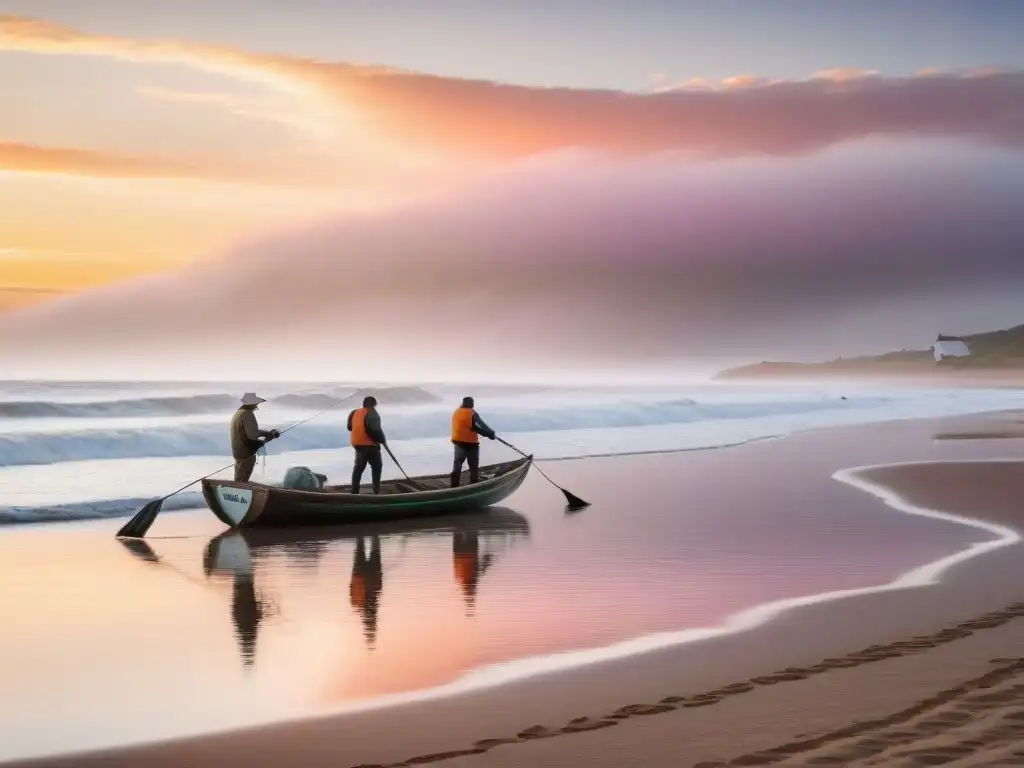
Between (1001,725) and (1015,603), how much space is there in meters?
4.36

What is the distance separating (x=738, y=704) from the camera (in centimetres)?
716

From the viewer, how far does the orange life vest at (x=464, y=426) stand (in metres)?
19.7

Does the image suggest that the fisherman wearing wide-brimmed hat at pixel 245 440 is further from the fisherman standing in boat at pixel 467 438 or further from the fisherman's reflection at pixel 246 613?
the fisherman's reflection at pixel 246 613

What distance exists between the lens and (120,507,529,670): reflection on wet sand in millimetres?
10570

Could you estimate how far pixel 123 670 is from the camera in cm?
852

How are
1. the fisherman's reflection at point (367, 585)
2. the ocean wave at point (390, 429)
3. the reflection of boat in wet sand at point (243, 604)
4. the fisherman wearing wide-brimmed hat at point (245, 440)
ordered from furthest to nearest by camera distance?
the ocean wave at point (390, 429) < the fisherman wearing wide-brimmed hat at point (245, 440) < the fisherman's reflection at point (367, 585) < the reflection of boat in wet sand at point (243, 604)

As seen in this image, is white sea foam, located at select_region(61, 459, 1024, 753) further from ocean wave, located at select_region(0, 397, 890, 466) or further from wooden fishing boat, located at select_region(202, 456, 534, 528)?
ocean wave, located at select_region(0, 397, 890, 466)

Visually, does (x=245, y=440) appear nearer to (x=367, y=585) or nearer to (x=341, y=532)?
(x=341, y=532)

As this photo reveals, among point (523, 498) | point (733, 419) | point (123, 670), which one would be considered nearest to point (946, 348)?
point (733, 419)

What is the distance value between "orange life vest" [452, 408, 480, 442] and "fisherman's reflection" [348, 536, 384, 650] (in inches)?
167

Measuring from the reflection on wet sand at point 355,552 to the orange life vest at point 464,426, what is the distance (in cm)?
122

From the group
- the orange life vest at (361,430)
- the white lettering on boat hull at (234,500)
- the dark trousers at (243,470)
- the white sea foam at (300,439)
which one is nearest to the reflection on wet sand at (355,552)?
the white lettering on boat hull at (234,500)

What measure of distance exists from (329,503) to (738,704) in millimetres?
10530

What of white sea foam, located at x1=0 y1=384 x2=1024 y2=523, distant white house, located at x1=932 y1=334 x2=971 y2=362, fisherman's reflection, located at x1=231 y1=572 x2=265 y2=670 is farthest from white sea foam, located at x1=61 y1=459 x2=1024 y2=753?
distant white house, located at x1=932 y1=334 x2=971 y2=362
